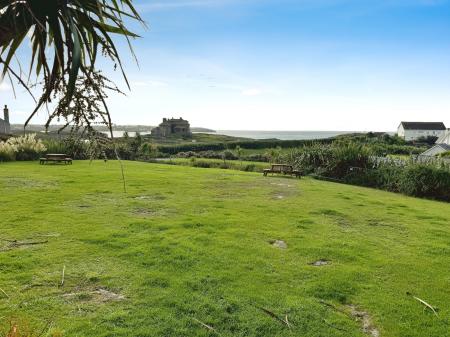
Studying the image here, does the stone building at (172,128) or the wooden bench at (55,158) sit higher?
the stone building at (172,128)

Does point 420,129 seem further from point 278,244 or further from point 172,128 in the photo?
point 278,244

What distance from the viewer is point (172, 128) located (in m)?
98.9

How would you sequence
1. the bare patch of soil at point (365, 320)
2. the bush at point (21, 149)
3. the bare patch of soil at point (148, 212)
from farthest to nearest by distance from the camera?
the bush at point (21, 149) < the bare patch of soil at point (148, 212) < the bare patch of soil at point (365, 320)

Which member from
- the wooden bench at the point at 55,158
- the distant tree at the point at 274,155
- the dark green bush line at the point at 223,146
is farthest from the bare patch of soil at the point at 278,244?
the dark green bush line at the point at 223,146

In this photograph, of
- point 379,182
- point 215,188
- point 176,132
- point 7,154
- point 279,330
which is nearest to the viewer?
point 279,330

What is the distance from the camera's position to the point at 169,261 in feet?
22.0

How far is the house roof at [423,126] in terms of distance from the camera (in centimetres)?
11262

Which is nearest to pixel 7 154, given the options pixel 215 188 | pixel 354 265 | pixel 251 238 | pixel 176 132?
pixel 215 188

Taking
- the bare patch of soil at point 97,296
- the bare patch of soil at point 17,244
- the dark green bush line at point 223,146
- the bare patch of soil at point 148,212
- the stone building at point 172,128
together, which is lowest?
the dark green bush line at point 223,146

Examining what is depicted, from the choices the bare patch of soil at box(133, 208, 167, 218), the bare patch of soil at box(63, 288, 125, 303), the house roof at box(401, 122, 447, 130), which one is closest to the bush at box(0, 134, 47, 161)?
the bare patch of soil at box(133, 208, 167, 218)

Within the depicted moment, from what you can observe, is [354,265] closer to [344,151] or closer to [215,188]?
[215,188]

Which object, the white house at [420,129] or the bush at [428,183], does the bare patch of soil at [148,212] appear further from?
the white house at [420,129]

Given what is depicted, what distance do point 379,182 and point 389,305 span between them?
1727cm

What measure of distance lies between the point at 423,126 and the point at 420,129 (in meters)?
1.86
